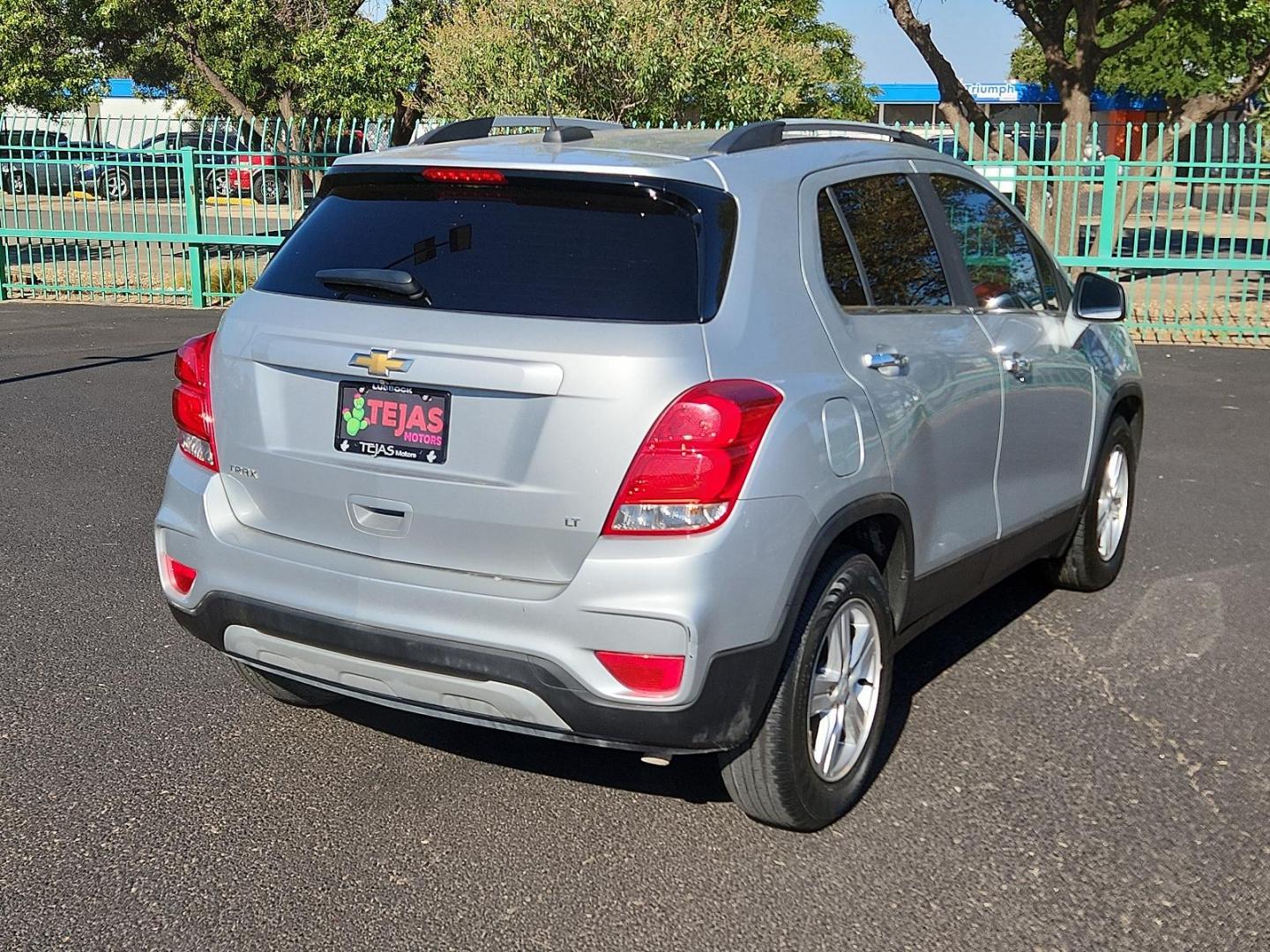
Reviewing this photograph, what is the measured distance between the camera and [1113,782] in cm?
411

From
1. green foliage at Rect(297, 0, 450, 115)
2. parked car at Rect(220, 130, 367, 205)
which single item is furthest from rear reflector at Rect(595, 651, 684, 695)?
green foliage at Rect(297, 0, 450, 115)

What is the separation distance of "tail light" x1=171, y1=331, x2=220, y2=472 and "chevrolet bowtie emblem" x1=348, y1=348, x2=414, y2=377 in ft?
1.87

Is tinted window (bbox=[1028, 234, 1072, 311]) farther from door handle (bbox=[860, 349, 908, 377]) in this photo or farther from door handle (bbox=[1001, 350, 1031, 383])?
door handle (bbox=[860, 349, 908, 377])

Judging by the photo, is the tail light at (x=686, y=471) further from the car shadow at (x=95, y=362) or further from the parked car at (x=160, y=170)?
the parked car at (x=160, y=170)

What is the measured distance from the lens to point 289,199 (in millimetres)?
16312

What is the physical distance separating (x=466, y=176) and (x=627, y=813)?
1.70m

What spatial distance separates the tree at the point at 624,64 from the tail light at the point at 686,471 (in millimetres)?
13814

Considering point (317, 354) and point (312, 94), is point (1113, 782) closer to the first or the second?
point (317, 354)

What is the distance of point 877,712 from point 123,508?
4508mm

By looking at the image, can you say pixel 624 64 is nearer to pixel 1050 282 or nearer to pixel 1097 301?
pixel 1050 282

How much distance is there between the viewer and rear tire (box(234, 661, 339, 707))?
447 centimetres

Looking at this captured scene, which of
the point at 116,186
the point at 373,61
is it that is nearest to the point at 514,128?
the point at 116,186

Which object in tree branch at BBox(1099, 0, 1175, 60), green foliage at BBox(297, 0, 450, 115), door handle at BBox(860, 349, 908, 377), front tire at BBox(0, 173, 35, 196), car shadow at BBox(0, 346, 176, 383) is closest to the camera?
door handle at BBox(860, 349, 908, 377)

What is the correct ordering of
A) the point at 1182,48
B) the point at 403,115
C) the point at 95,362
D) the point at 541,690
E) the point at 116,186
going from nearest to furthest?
1. the point at 541,690
2. the point at 95,362
3. the point at 116,186
4. the point at 403,115
5. the point at 1182,48
